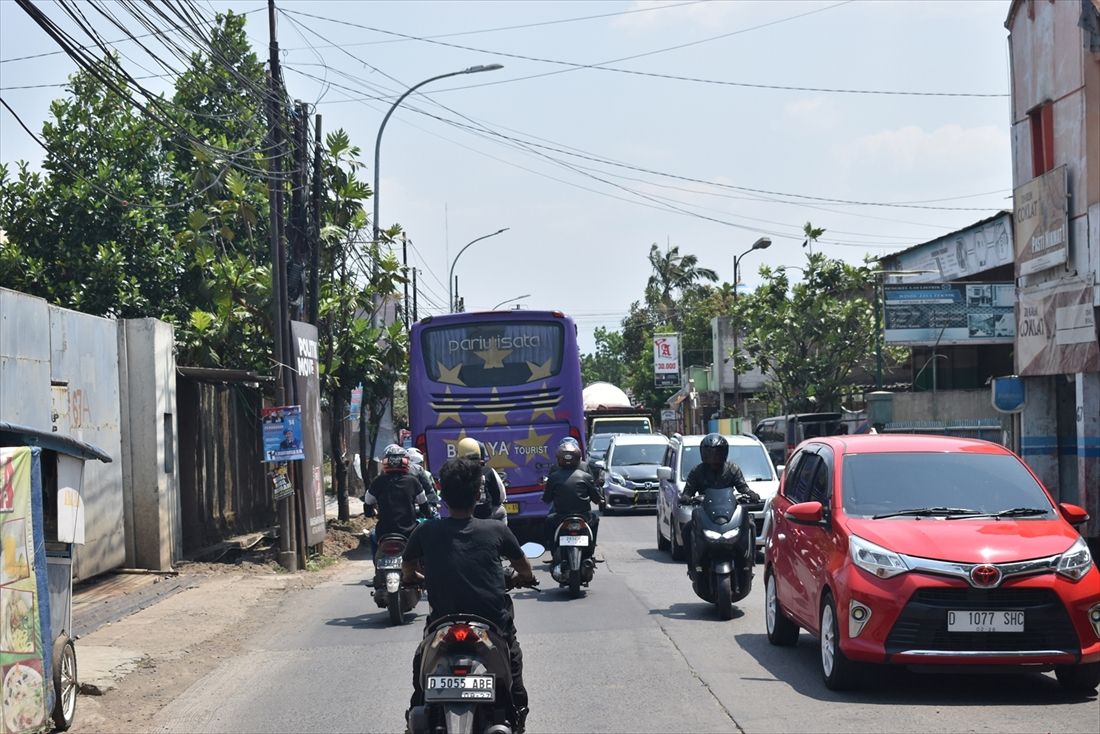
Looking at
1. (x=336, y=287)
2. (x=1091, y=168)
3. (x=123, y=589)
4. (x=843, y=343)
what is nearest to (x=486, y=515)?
(x=123, y=589)

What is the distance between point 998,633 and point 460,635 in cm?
404

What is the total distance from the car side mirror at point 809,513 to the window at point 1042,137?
45.7 ft

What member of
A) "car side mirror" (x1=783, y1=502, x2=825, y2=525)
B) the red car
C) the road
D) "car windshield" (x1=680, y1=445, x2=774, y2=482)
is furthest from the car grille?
"car windshield" (x1=680, y1=445, x2=774, y2=482)

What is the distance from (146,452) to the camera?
17.8 meters

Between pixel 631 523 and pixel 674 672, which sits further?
pixel 631 523

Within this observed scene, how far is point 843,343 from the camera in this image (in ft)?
136

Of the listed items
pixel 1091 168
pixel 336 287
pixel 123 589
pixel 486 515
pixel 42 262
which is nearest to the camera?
pixel 486 515

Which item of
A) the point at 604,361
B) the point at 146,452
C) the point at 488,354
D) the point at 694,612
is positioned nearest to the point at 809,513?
the point at 694,612

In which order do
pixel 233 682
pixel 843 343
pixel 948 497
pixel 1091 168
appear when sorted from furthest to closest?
pixel 843 343, pixel 1091 168, pixel 233 682, pixel 948 497

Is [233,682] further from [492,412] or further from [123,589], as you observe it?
[492,412]

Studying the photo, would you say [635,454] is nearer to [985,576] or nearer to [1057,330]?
[1057,330]

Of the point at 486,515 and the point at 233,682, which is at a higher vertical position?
the point at 486,515

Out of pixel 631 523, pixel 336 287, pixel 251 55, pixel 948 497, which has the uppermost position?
pixel 251 55

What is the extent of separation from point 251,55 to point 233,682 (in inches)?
1020
